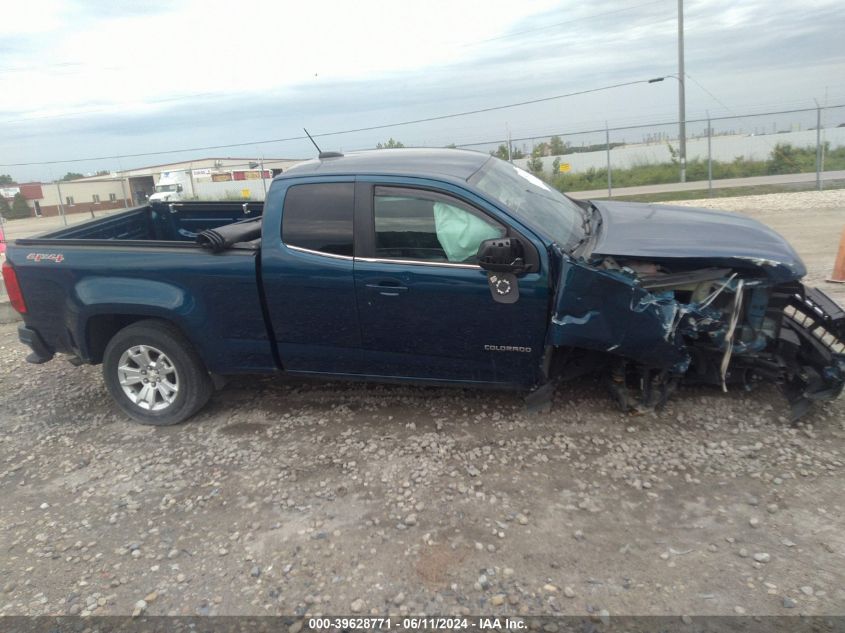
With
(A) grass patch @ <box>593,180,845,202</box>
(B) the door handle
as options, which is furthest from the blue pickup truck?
(A) grass patch @ <box>593,180,845,202</box>

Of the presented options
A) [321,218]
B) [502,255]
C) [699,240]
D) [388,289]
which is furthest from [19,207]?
[699,240]

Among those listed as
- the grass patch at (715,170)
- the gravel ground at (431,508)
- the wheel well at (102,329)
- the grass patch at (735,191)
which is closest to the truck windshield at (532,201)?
the gravel ground at (431,508)

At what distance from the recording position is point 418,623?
2.73m

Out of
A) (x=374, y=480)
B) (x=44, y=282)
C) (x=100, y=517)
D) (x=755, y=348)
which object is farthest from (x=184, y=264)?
(x=755, y=348)

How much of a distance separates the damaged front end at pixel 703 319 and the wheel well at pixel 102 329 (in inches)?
115

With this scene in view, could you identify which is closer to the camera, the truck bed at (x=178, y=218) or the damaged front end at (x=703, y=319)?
the damaged front end at (x=703, y=319)

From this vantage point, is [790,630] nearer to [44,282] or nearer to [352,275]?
[352,275]

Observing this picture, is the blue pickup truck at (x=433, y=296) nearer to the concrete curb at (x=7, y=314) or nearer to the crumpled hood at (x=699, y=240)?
the crumpled hood at (x=699, y=240)

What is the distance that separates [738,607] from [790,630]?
0.20 meters

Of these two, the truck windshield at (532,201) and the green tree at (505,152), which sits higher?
the green tree at (505,152)

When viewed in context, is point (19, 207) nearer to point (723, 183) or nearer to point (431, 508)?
point (723, 183)

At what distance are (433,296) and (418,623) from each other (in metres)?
1.91

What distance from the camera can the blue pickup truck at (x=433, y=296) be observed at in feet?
12.4

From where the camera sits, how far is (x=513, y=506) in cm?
346
